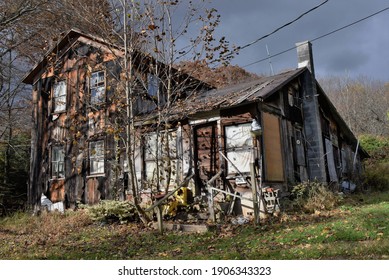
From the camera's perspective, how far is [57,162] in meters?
17.4

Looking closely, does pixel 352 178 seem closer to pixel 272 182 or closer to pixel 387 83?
pixel 272 182

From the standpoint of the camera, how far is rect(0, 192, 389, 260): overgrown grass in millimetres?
7086

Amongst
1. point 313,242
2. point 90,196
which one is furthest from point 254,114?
point 90,196

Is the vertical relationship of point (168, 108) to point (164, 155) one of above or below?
above

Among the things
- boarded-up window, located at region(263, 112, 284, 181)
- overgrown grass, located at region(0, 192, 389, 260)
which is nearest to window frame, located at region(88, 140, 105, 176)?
overgrown grass, located at region(0, 192, 389, 260)

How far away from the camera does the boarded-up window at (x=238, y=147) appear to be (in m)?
12.8

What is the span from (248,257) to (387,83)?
43.7 m

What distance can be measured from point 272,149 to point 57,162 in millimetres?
9984

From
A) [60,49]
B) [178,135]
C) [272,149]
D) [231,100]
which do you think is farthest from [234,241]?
[60,49]

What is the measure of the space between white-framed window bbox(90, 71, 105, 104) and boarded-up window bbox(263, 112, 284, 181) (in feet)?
23.9

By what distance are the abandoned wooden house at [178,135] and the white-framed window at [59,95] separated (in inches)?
2.0

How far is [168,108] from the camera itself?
39.5 feet

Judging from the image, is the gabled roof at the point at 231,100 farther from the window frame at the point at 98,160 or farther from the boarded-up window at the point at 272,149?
the window frame at the point at 98,160

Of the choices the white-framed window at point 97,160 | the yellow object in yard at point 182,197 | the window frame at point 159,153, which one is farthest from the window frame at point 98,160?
the yellow object in yard at point 182,197
